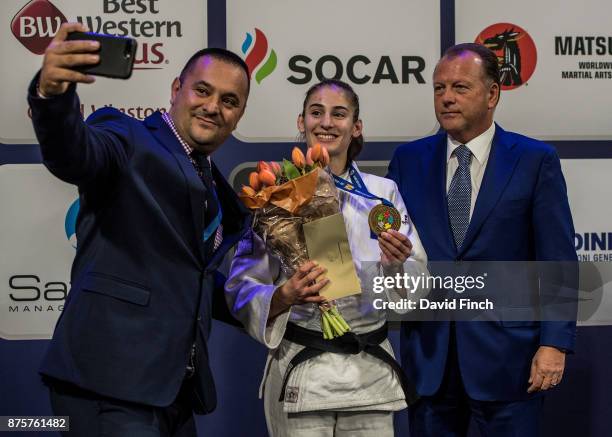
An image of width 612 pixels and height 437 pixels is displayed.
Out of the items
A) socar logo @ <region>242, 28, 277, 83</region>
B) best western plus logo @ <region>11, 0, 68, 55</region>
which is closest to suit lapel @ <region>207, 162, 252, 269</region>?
socar logo @ <region>242, 28, 277, 83</region>

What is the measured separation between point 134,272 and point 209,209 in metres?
0.31

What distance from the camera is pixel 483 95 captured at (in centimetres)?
272

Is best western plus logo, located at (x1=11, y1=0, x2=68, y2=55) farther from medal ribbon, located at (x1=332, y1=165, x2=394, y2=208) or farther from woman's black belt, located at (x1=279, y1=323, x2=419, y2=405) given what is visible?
woman's black belt, located at (x1=279, y1=323, x2=419, y2=405)

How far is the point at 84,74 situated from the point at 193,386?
3.11 ft

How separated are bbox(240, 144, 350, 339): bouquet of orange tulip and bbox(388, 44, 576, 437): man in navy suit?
0.54m

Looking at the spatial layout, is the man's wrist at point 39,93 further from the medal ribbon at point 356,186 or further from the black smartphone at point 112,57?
the medal ribbon at point 356,186

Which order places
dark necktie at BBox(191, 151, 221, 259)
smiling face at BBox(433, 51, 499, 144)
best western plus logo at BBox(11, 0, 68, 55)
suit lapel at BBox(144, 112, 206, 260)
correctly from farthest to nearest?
best western plus logo at BBox(11, 0, 68, 55)
smiling face at BBox(433, 51, 499, 144)
dark necktie at BBox(191, 151, 221, 259)
suit lapel at BBox(144, 112, 206, 260)

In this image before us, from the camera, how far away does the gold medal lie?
231 centimetres

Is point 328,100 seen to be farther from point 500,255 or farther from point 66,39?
point 66,39

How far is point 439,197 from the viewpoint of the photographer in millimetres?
2680

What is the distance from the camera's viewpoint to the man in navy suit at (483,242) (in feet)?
8.50

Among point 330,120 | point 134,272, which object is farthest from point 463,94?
point 134,272

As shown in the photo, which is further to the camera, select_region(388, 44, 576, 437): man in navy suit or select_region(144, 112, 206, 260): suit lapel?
select_region(388, 44, 576, 437): man in navy suit

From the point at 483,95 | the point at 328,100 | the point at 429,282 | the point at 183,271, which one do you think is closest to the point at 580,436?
the point at 429,282
